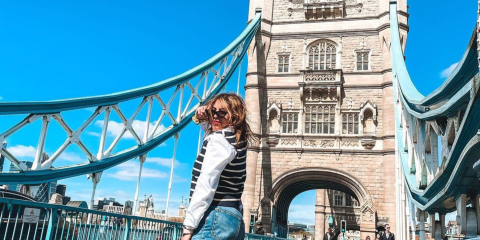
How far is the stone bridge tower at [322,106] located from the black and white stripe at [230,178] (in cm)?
1234

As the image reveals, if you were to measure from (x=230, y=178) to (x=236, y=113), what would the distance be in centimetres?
35

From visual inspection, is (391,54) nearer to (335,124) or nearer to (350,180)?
(335,124)

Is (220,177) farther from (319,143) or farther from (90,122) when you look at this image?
(319,143)

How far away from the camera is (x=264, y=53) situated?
16.3 m

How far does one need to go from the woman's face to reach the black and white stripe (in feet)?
0.36

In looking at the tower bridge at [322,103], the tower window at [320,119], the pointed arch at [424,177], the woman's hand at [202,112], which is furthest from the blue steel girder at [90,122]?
the tower window at [320,119]

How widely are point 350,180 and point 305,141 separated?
7.19ft

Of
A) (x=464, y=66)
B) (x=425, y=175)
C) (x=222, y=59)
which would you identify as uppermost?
(x=222, y=59)

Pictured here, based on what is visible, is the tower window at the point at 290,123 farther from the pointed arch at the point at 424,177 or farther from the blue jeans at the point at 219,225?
the blue jeans at the point at 219,225

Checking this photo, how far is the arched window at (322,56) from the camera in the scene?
15.8 m

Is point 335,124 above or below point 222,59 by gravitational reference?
below

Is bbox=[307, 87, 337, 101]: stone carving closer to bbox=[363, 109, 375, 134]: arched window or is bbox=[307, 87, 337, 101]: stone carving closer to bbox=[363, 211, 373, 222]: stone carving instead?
bbox=[363, 109, 375, 134]: arched window

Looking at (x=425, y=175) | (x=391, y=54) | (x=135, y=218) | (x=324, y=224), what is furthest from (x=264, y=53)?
(x=324, y=224)

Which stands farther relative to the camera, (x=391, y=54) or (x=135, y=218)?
(x=391, y=54)
